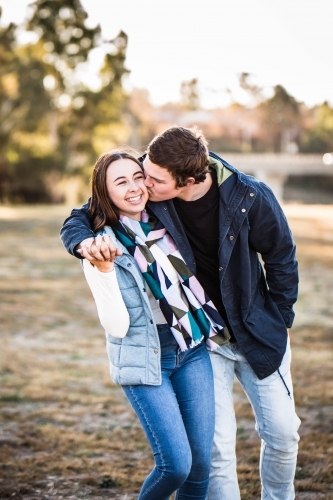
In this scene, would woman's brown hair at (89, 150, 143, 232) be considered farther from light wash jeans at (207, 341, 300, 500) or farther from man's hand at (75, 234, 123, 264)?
light wash jeans at (207, 341, 300, 500)

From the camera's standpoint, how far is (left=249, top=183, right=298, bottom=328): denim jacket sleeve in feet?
11.6

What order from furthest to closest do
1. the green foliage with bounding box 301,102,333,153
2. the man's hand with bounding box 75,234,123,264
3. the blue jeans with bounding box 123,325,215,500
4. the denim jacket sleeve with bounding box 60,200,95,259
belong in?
the green foliage with bounding box 301,102,333,153 → the denim jacket sleeve with bounding box 60,200,95,259 → the blue jeans with bounding box 123,325,215,500 → the man's hand with bounding box 75,234,123,264

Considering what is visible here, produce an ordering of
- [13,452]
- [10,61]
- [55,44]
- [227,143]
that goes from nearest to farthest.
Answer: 1. [13,452]
2. [55,44]
3. [10,61]
4. [227,143]

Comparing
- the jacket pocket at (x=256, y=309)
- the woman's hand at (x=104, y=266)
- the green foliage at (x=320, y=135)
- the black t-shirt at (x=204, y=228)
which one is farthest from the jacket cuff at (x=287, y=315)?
the green foliage at (x=320, y=135)

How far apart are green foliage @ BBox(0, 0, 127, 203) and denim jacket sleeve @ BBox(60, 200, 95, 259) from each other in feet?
100

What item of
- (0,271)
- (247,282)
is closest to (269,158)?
(0,271)

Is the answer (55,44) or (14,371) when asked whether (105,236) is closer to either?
(14,371)

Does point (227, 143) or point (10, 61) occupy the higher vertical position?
point (10, 61)

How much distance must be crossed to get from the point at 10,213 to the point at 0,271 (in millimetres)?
15521

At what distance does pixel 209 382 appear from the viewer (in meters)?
3.39

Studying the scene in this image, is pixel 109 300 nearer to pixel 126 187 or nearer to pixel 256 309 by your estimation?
pixel 126 187

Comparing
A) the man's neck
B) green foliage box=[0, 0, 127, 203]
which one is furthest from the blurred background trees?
the man's neck

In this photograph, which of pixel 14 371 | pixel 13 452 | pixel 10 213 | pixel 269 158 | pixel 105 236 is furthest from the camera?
pixel 269 158

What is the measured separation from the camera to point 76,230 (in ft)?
10.8
